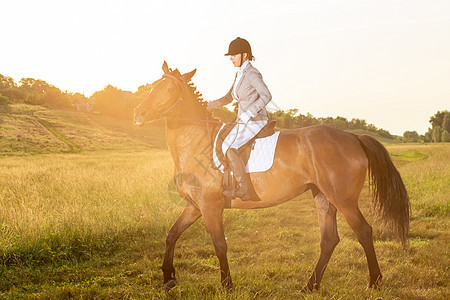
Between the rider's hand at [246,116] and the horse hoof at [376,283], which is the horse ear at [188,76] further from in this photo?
the horse hoof at [376,283]

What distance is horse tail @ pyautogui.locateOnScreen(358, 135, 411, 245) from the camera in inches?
199

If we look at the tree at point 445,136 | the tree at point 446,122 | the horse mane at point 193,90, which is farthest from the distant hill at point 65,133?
the tree at point 446,122

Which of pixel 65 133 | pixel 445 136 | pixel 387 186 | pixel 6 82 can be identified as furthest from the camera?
pixel 6 82

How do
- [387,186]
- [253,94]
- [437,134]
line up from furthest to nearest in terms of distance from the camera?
1. [437,134]
2. [387,186]
3. [253,94]

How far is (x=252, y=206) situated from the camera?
4.98 m

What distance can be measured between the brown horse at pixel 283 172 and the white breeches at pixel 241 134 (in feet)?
1.23

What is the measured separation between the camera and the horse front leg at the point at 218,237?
461cm

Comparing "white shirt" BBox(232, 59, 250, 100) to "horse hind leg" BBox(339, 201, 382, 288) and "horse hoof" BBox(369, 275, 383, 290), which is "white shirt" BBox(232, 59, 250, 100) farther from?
"horse hoof" BBox(369, 275, 383, 290)

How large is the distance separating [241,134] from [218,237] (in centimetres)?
164

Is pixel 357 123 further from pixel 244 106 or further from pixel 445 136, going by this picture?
pixel 244 106

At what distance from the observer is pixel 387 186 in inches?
202

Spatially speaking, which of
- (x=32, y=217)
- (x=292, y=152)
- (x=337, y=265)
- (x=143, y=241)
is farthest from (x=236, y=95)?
(x=32, y=217)

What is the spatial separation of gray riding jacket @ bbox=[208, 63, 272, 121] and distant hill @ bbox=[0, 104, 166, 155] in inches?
978

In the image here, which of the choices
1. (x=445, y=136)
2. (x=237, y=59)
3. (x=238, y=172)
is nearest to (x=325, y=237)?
(x=238, y=172)
